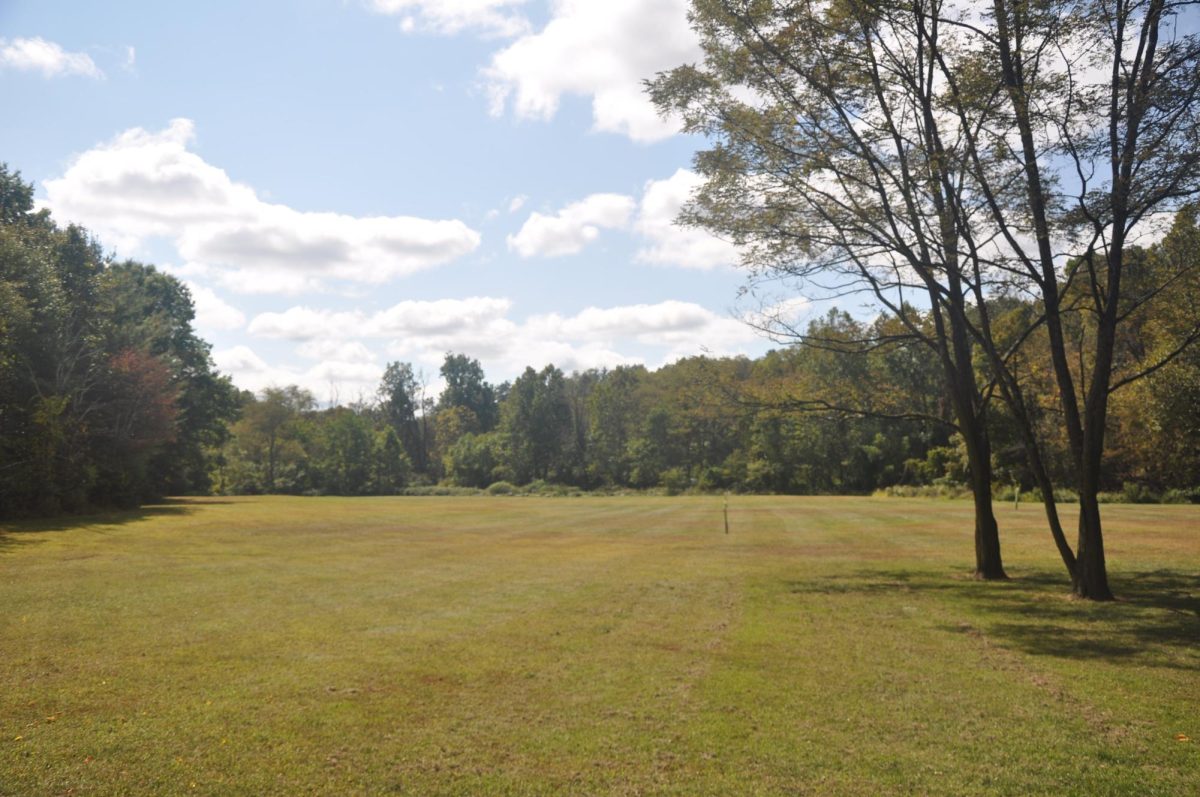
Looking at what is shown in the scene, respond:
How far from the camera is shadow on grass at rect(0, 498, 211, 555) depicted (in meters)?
22.8

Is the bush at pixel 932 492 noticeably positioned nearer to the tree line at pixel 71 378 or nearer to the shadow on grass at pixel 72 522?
the shadow on grass at pixel 72 522

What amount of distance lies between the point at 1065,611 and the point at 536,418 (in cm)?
9058

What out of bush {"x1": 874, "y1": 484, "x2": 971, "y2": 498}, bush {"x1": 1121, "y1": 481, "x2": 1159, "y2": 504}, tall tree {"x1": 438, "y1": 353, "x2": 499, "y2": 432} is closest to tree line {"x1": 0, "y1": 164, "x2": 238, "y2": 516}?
bush {"x1": 874, "y1": 484, "x2": 971, "y2": 498}

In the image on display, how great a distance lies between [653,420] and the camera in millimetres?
92500

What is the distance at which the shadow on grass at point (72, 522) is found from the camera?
2275 centimetres

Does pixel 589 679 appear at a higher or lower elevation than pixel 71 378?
lower

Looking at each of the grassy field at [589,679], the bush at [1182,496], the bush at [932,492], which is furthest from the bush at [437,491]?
the grassy field at [589,679]

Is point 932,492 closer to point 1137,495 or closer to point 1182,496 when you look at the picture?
point 1137,495

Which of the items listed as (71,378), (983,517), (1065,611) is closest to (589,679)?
(1065,611)

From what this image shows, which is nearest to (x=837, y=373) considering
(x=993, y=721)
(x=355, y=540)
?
(x=355, y=540)

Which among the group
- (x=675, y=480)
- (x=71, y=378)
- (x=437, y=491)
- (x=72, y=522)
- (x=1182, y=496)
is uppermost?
(x=71, y=378)

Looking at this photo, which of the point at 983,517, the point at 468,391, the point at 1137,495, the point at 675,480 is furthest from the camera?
the point at 468,391

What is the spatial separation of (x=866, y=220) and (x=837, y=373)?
58940mm

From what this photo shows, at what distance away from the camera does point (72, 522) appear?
1137 inches
